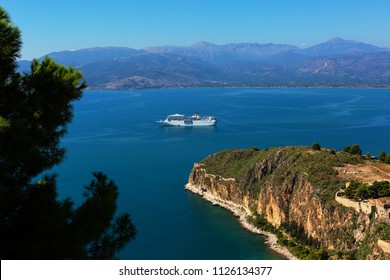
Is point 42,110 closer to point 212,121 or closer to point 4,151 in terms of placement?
point 4,151

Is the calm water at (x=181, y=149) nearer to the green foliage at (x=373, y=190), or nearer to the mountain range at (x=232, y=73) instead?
the green foliage at (x=373, y=190)

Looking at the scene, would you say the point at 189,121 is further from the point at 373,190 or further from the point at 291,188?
the point at 373,190

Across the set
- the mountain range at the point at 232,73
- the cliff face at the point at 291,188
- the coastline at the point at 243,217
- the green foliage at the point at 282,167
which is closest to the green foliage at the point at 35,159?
the cliff face at the point at 291,188

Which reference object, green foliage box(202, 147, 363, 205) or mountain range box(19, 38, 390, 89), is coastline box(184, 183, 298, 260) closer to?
green foliage box(202, 147, 363, 205)

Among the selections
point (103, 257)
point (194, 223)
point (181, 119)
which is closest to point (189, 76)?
point (181, 119)

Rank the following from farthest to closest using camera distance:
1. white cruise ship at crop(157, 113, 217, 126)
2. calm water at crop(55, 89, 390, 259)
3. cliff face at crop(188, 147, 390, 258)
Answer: white cruise ship at crop(157, 113, 217, 126) < calm water at crop(55, 89, 390, 259) < cliff face at crop(188, 147, 390, 258)

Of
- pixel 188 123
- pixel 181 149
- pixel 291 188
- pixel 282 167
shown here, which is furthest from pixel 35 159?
pixel 188 123

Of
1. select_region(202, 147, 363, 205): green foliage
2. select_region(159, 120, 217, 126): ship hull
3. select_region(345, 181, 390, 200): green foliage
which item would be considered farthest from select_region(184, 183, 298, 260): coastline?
select_region(159, 120, 217, 126): ship hull
